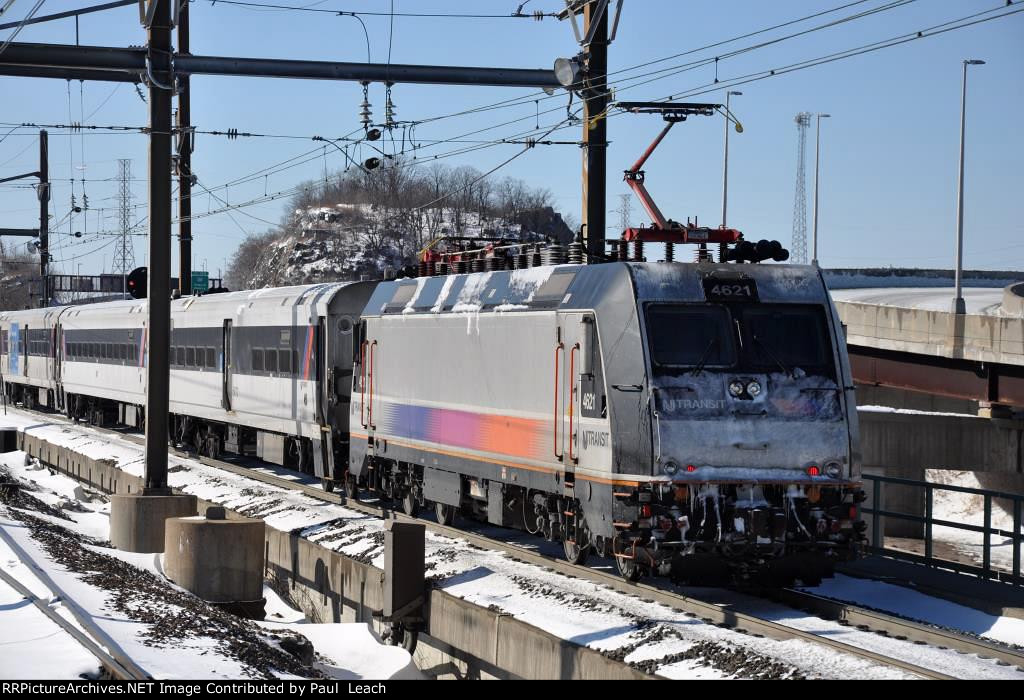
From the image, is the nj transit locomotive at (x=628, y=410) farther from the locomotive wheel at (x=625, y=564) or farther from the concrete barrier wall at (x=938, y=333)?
the concrete barrier wall at (x=938, y=333)

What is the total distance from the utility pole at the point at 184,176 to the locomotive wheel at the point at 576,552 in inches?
941

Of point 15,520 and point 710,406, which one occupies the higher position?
point 710,406

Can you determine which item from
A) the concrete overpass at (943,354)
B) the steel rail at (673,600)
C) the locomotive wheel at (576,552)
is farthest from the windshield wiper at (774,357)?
the concrete overpass at (943,354)

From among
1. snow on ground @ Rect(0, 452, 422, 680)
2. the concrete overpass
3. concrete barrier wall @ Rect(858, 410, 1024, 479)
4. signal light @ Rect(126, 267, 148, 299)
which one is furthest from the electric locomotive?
signal light @ Rect(126, 267, 148, 299)

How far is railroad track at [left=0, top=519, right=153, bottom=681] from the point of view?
391 inches

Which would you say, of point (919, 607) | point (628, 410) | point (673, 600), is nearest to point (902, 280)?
point (919, 607)

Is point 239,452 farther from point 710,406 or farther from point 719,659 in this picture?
point 719,659

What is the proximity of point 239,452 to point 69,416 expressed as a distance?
65.3 feet

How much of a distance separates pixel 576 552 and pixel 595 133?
783cm

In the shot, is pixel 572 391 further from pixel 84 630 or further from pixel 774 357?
pixel 84 630

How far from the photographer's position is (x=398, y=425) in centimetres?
1947

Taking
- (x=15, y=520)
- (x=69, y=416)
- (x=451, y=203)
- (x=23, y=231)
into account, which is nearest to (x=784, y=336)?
(x=15, y=520)

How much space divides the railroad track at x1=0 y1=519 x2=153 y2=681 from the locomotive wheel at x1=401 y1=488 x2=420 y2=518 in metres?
5.74

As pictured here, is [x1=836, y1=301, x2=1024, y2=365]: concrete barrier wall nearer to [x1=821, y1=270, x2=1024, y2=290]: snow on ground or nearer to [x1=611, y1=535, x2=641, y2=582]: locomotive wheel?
[x1=611, y1=535, x2=641, y2=582]: locomotive wheel
